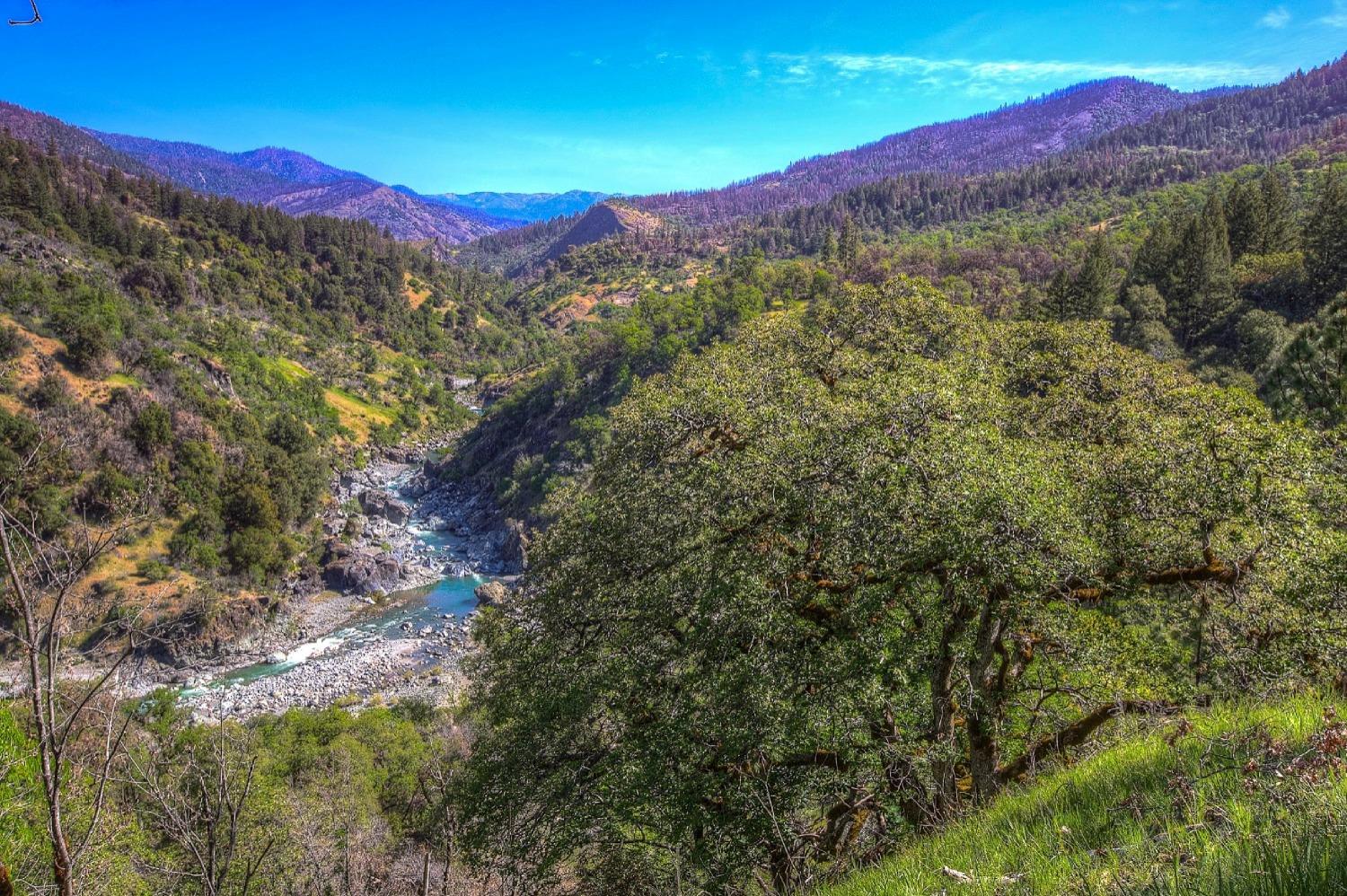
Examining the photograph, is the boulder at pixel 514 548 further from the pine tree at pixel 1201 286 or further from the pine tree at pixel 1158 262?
the pine tree at pixel 1158 262

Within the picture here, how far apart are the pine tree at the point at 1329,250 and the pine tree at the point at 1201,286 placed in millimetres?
3525

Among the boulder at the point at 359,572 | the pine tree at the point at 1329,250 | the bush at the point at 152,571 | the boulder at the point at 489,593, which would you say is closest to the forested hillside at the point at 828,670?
the bush at the point at 152,571

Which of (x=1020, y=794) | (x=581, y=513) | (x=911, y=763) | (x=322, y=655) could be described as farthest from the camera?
(x=322, y=655)

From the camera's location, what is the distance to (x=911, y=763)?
24.5ft

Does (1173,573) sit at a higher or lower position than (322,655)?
higher

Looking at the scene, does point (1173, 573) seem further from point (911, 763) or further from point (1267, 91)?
point (1267, 91)

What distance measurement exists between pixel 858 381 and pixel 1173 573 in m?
4.99

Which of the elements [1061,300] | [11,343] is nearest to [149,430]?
[11,343]

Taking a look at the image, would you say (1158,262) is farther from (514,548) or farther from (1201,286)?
(514,548)

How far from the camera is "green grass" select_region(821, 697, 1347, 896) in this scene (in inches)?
105

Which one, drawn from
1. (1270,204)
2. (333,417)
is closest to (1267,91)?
(1270,204)

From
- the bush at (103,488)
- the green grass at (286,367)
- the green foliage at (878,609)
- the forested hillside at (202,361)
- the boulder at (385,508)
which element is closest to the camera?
the green foliage at (878,609)

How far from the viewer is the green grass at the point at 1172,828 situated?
266 cm

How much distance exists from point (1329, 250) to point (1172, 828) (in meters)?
48.6
